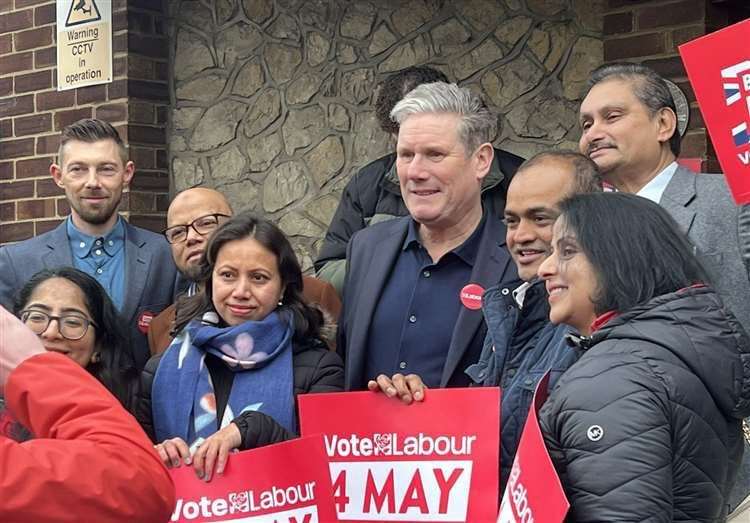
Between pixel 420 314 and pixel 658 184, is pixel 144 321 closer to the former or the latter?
pixel 420 314

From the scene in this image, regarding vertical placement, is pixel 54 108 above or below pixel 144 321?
above

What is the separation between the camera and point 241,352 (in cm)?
363

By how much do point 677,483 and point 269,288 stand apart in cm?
173

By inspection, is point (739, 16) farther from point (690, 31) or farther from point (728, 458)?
point (728, 458)

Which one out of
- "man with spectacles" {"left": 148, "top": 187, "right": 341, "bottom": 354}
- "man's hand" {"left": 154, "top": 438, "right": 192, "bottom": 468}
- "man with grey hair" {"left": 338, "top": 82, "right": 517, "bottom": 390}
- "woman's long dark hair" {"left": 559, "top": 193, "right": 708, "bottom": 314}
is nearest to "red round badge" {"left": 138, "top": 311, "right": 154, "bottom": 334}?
"man with spectacles" {"left": 148, "top": 187, "right": 341, "bottom": 354}

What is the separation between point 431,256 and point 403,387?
2.21 ft

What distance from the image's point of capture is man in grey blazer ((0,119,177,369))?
467 cm

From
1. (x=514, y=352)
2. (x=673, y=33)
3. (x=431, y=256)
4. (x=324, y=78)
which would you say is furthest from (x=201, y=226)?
(x=324, y=78)

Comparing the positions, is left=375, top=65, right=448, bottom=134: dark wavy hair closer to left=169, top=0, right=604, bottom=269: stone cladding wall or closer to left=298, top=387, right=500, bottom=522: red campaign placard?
left=169, top=0, right=604, bottom=269: stone cladding wall

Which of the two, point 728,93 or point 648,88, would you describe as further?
point 648,88

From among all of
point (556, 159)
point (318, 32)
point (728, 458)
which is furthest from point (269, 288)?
point (318, 32)

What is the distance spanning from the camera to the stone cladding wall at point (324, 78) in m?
6.02

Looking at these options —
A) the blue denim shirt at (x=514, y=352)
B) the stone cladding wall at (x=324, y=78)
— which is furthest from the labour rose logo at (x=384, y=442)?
the stone cladding wall at (x=324, y=78)

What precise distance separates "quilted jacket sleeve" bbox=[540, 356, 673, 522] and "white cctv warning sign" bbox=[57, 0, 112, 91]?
521 cm
